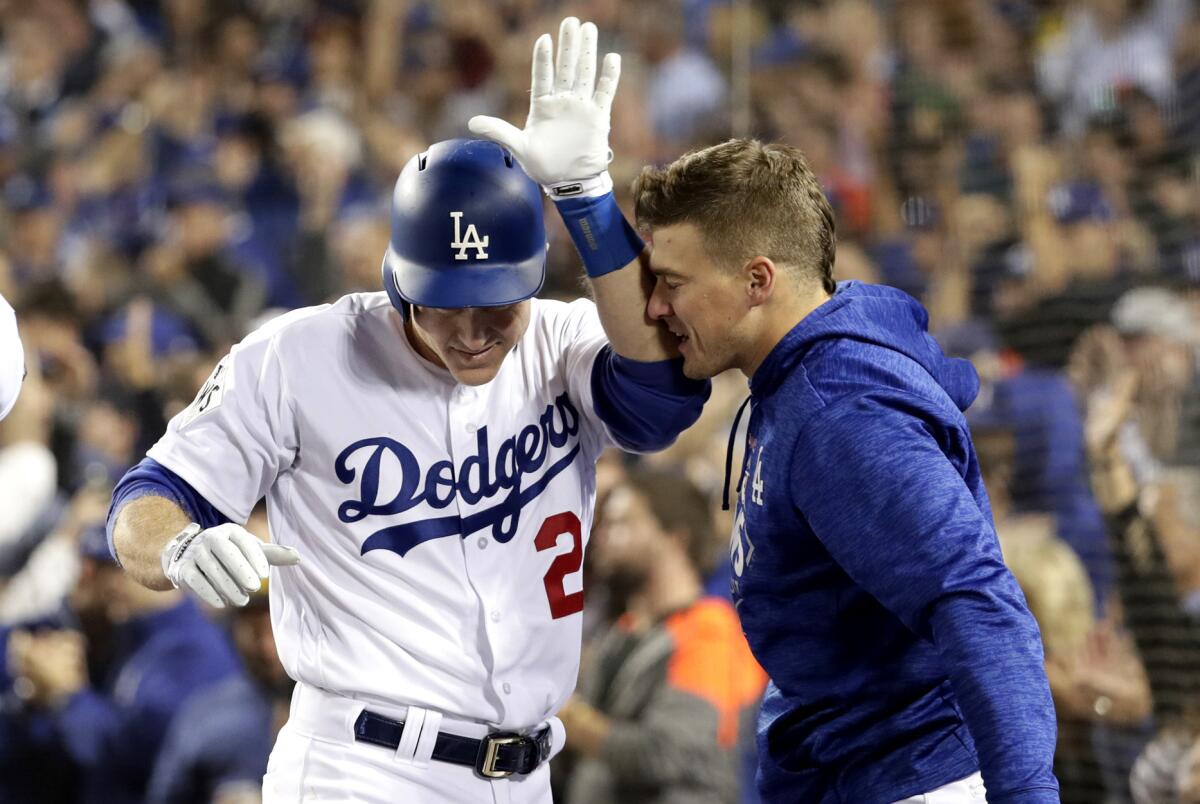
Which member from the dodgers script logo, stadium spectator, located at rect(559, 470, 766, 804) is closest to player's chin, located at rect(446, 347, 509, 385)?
the dodgers script logo

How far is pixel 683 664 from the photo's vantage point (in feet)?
12.0

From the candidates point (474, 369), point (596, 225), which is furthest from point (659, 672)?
point (596, 225)

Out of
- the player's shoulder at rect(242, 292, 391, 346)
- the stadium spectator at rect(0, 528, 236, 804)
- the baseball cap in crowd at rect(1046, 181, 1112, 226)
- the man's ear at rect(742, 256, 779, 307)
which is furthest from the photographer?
the stadium spectator at rect(0, 528, 236, 804)

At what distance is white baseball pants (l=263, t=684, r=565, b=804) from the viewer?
75.4 inches

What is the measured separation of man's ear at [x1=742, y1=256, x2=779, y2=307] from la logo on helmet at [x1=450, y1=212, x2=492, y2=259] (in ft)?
1.21

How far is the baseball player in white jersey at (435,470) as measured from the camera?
192 centimetres

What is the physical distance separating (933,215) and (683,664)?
73.8 inches

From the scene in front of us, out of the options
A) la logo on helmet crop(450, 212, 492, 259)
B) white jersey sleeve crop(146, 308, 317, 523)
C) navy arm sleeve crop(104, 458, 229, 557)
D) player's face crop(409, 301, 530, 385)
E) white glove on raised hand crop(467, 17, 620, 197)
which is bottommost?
navy arm sleeve crop(104, 458, 229, 557)

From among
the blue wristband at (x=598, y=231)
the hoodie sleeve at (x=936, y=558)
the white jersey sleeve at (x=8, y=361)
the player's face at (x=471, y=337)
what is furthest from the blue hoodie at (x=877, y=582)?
the white jersey sleeve at (x=8, y=361)

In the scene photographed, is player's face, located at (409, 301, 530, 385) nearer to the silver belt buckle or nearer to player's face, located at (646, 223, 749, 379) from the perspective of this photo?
player's face, located at (646, 223, 749, 379)

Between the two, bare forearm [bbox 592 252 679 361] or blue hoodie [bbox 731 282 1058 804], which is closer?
blue hoodie [bbox 731 282 1058 804]

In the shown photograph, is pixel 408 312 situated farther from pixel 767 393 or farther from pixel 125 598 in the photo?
pixel 125 598

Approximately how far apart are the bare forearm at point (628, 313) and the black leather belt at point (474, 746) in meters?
0.57

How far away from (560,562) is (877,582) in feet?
2.12
